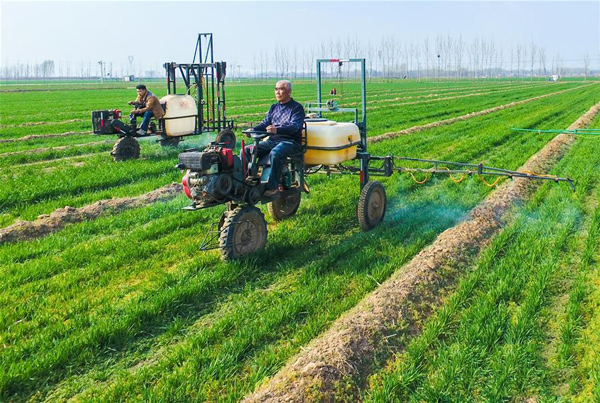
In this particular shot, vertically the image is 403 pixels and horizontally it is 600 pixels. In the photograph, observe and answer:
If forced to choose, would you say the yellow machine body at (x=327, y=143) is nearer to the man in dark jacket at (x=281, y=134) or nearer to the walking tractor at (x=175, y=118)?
the man in dark jacket at (x=281, y=134)

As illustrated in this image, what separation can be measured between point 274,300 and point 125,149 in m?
9.50

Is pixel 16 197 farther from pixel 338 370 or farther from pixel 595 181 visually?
pixel 595 181

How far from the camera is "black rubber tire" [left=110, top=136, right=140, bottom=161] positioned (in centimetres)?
1360

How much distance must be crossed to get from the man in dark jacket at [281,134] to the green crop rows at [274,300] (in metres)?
0.97

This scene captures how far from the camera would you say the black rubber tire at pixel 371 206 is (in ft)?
25.5

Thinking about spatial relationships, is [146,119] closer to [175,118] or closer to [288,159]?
[175,118]

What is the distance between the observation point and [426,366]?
4285mm

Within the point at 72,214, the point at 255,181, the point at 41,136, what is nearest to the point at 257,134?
the point at 255,181

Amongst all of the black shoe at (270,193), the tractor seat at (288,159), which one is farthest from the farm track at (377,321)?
the tractor seat at (288,159)

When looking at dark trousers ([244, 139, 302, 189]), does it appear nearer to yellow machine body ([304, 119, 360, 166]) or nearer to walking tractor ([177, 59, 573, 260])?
walking tractor ([177, 59, 573, 260])

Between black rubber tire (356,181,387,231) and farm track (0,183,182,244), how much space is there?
3903 millimetres

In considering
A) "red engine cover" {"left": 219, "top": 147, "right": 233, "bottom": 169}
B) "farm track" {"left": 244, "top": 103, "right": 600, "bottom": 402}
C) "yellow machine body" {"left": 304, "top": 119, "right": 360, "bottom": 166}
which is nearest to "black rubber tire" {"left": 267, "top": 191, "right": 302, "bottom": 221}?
"yellow machine body" {"left": 304, "top": 119, "right": 360, "bottom": 166}

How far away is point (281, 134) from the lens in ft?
23.3

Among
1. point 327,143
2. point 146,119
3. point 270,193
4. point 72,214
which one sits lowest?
point 72,214
